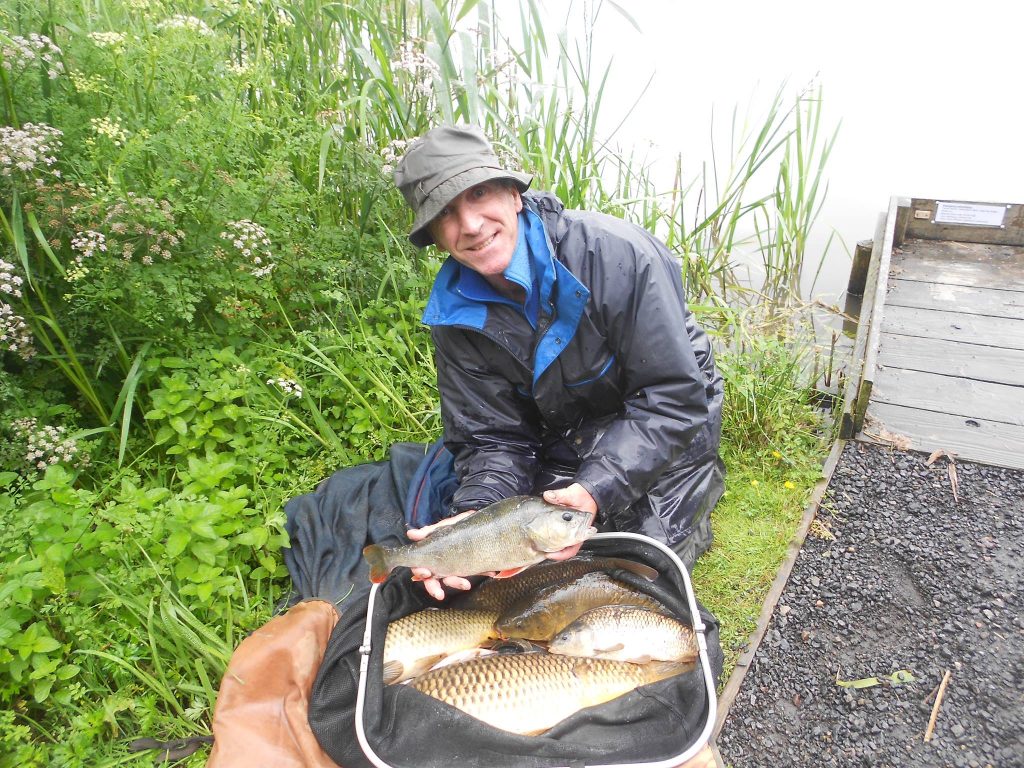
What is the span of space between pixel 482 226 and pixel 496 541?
1.01 m

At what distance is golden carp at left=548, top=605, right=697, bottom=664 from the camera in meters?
2.26

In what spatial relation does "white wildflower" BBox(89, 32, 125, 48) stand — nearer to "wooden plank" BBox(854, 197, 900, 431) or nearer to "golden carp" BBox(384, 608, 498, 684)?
"golden carp" BBox(384, 608, 498, 684)

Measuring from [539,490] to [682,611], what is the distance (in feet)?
2.56

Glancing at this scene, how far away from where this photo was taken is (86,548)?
2406 millimetres

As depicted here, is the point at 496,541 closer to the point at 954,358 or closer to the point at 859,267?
the point at 954,358

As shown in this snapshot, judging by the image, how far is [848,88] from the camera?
8.69 meters

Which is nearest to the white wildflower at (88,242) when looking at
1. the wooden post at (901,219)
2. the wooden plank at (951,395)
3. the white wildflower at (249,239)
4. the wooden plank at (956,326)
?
the white wildflower at (249,239)

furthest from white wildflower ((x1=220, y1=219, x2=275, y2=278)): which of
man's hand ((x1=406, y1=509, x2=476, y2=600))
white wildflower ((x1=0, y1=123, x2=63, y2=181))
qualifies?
man's hand ((x1=406, y1=509, x2=476, y2=600))

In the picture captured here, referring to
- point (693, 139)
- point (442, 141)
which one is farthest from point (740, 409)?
point (693, 139)

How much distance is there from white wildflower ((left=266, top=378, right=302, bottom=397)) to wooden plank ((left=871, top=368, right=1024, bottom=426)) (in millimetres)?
3082

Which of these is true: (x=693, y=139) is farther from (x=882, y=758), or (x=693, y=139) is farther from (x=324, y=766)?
(x=324, y=766)

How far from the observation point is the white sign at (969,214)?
5414mm

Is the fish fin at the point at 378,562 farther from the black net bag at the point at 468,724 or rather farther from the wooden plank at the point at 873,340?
the wooden plank at the point at 873,340

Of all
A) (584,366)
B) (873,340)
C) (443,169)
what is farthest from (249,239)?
(873,340)
